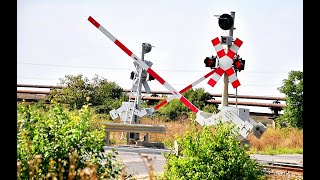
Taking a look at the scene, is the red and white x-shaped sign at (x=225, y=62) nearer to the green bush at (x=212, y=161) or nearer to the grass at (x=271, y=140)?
the green bush at (x=212, y=161)

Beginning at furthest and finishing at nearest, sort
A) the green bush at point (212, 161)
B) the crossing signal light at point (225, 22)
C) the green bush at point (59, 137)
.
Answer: the crossing signal light at point (225, 22) < the green bush at point (212, 161) < the green bush at point (59, 137)

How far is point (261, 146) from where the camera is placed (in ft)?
54.0

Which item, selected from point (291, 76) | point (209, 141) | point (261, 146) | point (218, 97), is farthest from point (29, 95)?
point (209, 141)

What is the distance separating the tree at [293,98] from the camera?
837 inches

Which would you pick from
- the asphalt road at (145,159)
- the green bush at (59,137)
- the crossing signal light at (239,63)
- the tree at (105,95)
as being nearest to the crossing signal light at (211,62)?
the crossing signal light at (239,63)

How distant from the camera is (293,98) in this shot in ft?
70.9

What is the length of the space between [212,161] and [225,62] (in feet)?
14.5

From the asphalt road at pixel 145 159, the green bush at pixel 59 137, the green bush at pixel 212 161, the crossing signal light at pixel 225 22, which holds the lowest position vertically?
the asphalt road at pixel 145 159

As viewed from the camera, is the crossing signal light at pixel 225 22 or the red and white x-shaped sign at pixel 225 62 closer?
the red and white x-shaped sign at pixel 225 62

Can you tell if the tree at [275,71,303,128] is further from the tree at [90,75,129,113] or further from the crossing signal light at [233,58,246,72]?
the crossing signal light at [233,58,246,72]

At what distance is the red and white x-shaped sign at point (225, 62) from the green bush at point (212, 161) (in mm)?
4091

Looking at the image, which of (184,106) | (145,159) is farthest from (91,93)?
(145,159)
